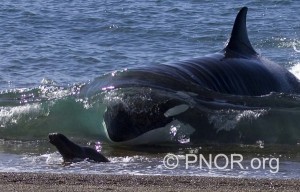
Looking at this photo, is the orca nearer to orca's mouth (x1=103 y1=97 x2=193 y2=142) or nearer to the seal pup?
orca's mouth (x1=103 y1=97 x2=193 y2=142)

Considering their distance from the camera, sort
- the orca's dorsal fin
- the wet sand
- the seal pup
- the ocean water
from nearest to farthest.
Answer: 1. the wet sand
2. the seal pup
3. the ocean water
4. the orca's dorsal fin

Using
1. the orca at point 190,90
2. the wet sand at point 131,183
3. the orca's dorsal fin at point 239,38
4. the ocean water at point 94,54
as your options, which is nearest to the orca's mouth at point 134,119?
the orca at point 190,90

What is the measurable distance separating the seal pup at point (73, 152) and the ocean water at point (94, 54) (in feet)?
0.55

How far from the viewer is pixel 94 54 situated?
65.3 feet

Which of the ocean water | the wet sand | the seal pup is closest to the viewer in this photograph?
the wet sand

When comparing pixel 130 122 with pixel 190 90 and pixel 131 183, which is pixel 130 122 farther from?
pixel 131 183

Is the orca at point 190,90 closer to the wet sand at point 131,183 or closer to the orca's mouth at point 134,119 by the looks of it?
the orca's mouth at point 134,119

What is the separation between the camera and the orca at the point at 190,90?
1109 cm

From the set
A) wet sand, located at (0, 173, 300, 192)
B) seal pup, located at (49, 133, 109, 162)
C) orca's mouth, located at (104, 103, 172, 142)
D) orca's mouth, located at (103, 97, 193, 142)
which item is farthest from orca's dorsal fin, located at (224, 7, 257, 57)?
wet sand, located at (0, 173, 300, 192)

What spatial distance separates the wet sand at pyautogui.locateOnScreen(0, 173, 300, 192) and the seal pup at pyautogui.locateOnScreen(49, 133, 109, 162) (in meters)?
1.22

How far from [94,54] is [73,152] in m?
9.98

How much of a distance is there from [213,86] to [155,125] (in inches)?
49.1

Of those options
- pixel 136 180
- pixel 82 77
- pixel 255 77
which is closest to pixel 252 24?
pixel 82 77

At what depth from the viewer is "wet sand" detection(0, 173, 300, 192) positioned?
7.78 m
